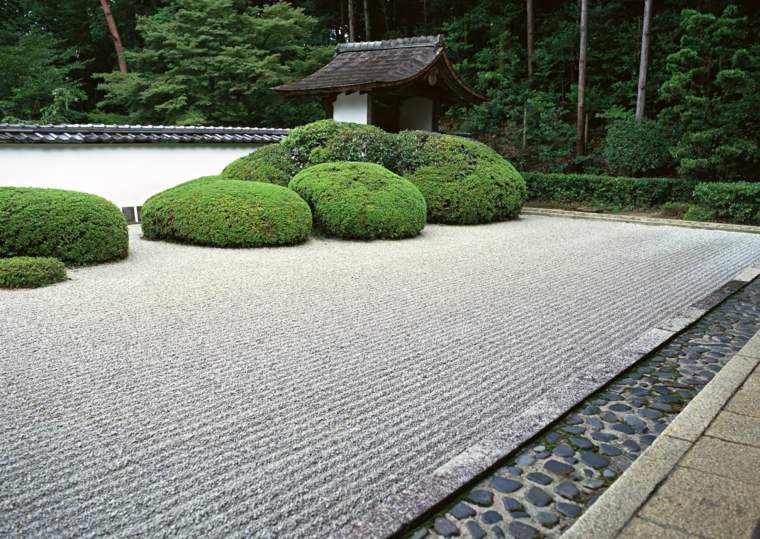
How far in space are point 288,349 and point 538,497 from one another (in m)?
1.97

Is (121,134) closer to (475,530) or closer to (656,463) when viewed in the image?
(475,530)

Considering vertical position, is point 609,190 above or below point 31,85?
below

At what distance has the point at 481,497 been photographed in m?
2.14

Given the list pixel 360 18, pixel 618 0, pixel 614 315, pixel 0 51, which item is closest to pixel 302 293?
pixel 614 315

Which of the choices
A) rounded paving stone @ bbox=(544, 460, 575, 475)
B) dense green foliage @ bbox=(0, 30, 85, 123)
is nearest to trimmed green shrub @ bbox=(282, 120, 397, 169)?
rounded paving stone @ bbox=(544, 460, 575, 475)

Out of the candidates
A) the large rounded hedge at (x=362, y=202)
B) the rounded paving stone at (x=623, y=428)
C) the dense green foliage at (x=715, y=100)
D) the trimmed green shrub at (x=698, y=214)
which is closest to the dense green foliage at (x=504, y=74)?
the dense green foliage at (x=715, y=100)

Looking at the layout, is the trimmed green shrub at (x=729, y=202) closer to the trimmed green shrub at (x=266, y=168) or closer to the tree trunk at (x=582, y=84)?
the tree trunk at (x=582, y=84)

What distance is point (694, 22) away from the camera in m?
12.6

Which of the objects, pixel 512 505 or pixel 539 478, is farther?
pixel 539 478

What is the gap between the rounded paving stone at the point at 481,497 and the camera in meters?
2.11

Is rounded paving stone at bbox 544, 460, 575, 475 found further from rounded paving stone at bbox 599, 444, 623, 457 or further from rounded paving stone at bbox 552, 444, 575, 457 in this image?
rounded paving stone at bbox 599, 444, 623, 457

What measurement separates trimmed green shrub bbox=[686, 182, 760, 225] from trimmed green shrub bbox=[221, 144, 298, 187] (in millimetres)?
8412

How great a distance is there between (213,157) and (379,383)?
32.4 ft

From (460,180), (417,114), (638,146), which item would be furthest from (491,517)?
(417,114)
